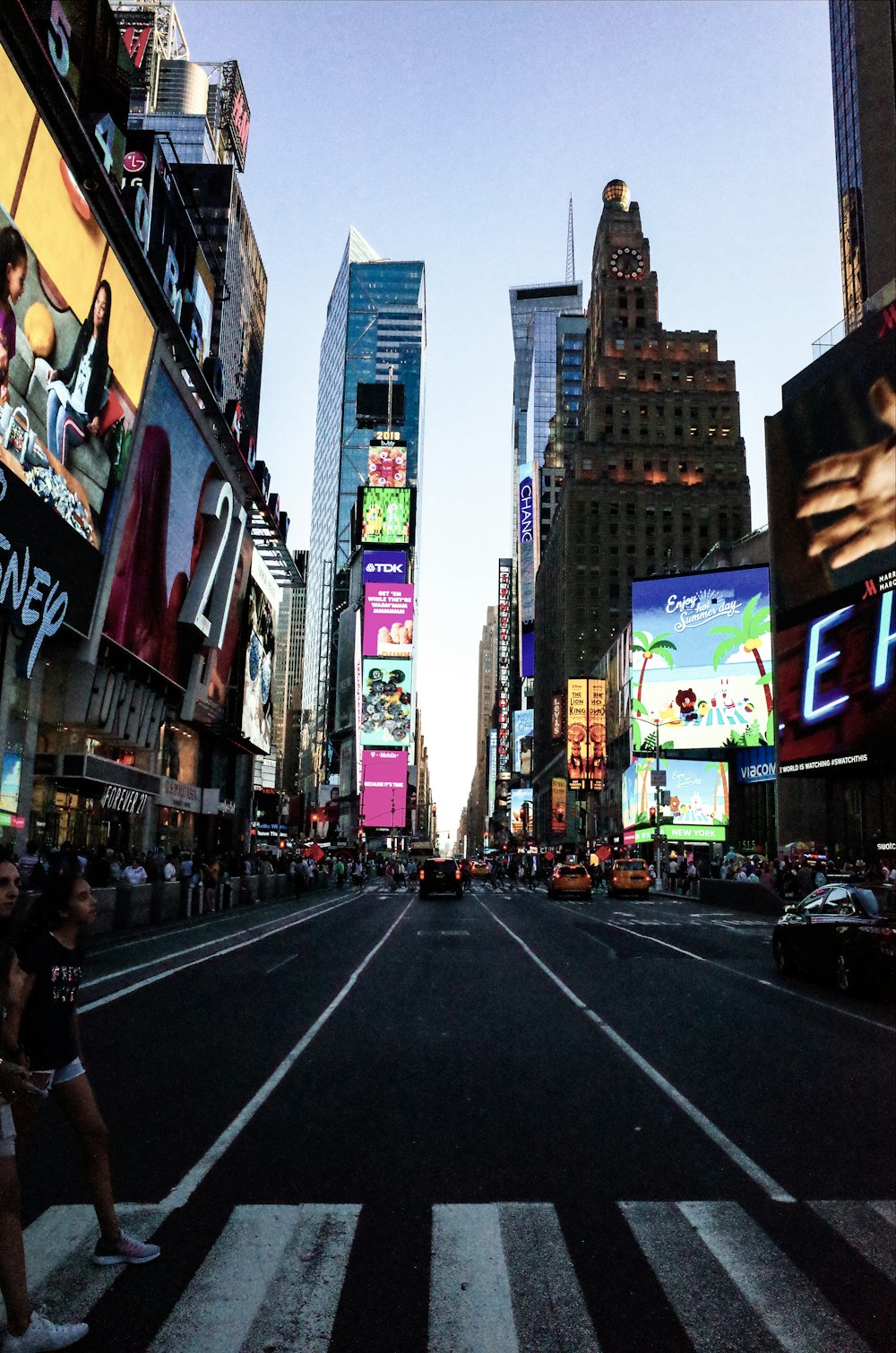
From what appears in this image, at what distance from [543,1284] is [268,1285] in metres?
1.25

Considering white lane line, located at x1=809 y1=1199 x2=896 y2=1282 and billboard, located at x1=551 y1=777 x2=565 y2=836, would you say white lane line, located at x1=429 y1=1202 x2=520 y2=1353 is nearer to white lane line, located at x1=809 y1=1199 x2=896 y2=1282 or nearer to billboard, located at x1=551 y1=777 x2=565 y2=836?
white lane line, located at x1=809 y1=1199 x2=896 y2=1282

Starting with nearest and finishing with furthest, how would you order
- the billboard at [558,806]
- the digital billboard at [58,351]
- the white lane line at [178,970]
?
the white lane line at [178,970]
the digital billboard at [58,351]
the billboard at [558,806]

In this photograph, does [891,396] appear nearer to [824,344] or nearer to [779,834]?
[824,344]

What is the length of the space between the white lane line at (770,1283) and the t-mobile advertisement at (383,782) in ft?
522

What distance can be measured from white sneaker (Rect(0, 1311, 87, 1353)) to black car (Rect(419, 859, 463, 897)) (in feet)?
140

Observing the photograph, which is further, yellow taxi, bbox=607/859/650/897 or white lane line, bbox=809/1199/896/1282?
yellow taxi, bbox=607/859/650/897

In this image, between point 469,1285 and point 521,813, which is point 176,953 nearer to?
point 469,1285

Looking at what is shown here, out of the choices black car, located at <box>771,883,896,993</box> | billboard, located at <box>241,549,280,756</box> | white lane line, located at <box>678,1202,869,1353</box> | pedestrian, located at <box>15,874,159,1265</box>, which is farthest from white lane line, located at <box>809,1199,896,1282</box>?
billboard, located at <box>241,549,280,756</box>

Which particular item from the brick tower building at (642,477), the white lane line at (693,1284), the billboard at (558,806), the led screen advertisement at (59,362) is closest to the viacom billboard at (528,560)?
the billboard at (558,806)

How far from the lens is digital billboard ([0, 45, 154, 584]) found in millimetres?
25172

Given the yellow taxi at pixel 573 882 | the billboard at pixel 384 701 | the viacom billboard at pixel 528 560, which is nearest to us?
the yellow taxi at pixel 573 882

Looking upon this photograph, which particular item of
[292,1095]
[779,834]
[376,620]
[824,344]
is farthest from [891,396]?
[376,620]

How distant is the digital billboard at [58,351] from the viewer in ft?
82.6

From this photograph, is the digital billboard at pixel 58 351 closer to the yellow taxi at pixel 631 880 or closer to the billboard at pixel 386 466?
the yellow taxi at pixel 631 880
